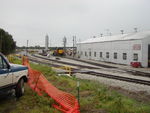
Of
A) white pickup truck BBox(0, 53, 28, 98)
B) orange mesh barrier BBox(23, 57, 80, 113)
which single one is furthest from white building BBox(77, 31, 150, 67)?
white pickup truck BBox(0, 53, 28, 98)

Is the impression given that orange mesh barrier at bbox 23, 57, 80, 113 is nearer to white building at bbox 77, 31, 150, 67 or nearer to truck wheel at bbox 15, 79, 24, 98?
truck wheel at bbox 15, 79, 24, 98

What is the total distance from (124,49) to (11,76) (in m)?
40.7

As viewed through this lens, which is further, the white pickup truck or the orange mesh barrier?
the white pickup truck

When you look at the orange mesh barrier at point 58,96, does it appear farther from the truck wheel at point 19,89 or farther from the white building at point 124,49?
the white building at point 124,49

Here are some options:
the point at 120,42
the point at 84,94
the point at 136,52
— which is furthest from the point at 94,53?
the point at 84,94

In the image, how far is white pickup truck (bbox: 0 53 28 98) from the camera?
814cm

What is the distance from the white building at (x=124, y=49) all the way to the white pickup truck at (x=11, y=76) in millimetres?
34710

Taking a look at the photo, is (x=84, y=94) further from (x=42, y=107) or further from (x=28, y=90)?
(x=42, y=107)

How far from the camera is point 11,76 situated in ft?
28.3

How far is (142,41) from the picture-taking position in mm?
41531

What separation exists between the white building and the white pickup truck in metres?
34.7

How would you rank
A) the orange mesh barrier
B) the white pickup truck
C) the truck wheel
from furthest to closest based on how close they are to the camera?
the truck wheel
the white pickup truck
the orange mesh barrier

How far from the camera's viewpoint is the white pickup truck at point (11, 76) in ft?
Answer: 26.7

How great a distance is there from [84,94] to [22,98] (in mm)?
3112
